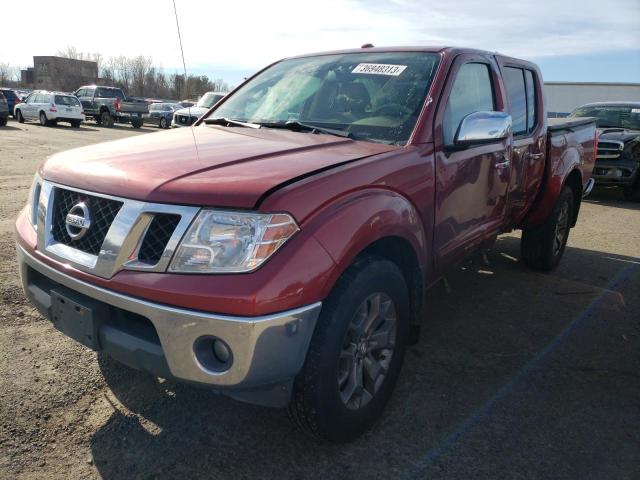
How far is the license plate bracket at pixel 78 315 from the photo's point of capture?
6.87ft

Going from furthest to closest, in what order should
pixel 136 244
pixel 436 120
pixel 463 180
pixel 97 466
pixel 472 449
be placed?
pixel 463 180 → pixel 436 120 → pixel 472 449 → pixel 97 466 → pixel 136 244

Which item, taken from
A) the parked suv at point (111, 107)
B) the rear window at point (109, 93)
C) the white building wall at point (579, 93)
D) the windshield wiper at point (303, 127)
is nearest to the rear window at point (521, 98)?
the windshield wiper at point (303, 127)

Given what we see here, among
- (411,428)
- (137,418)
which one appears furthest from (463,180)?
(137,418)

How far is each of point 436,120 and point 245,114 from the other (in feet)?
4.22

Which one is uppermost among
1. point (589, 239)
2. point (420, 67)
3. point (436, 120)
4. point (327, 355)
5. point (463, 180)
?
point (420, 67)

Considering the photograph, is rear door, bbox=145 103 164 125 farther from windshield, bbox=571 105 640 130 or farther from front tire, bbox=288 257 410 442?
front tire, bbox=288 257 410 442

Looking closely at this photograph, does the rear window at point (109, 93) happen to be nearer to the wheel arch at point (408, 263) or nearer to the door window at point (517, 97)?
the door window at point (517, 97)

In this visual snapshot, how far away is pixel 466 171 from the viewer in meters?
3.16

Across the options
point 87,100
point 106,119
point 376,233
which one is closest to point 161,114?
point 106,119

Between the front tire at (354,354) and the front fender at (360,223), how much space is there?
0.13 m

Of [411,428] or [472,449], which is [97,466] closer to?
[411,428]

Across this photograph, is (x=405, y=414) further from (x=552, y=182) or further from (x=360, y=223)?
(x=552, y=182)

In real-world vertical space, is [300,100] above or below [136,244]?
above

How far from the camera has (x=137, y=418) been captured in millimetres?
2574
